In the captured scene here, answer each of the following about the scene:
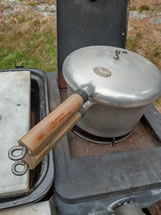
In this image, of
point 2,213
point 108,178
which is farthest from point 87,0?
point 2,213

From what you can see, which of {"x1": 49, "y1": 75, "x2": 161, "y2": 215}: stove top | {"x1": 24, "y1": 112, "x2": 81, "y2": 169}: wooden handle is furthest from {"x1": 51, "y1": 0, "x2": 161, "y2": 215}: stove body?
{"x1": 24, "y1": 112, "x2": 81, "y2": 169}: wooden handle

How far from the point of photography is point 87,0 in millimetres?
1030

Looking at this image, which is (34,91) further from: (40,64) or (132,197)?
(40,64)

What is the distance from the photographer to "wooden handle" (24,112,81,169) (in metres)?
0.39

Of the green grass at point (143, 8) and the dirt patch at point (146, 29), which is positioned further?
the green grass at point (143, 8)

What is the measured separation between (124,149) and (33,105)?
0.46m

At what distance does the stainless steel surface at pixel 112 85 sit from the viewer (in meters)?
0.56

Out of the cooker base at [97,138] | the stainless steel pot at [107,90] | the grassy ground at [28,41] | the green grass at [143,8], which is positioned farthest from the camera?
the green grass at [143,8]

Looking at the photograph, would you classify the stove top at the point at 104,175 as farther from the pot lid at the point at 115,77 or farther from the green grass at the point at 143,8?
the green grass at the point at 143,8

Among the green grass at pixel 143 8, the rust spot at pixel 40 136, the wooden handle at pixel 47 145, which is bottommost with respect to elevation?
the wooden handle at pixel 47 145

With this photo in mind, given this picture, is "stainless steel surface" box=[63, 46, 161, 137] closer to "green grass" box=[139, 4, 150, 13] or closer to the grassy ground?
the grassy ground

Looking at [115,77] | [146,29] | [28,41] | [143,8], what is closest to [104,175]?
[115,77]

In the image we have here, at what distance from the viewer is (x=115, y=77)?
0.60 meters

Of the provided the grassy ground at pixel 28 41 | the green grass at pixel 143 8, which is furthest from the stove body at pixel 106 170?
the green grass at pixel 143 8
